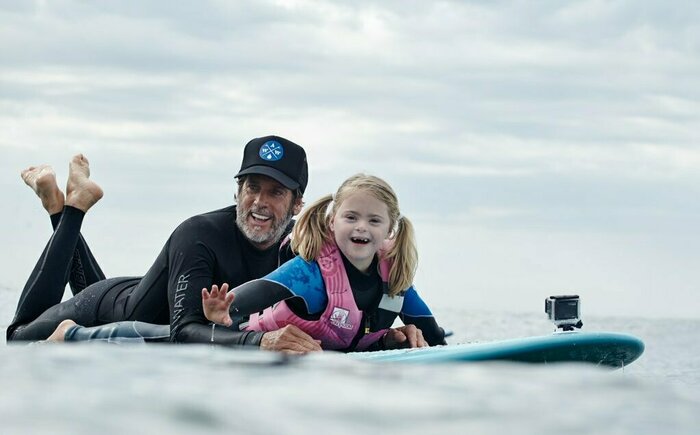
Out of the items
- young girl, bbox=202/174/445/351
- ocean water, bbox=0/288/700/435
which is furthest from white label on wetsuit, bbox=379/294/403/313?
ocean water, bbox=0/288/700/435

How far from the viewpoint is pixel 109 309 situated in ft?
19.4

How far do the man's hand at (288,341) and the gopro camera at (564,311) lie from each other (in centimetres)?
117

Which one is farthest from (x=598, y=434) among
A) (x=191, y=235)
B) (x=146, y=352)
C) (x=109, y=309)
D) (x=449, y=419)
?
(x=109, y=309)

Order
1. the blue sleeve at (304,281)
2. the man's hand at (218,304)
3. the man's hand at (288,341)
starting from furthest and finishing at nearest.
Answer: the blue sleeve at (304,281)
the man's hand at (288,341)
the man's hand at (218,304)

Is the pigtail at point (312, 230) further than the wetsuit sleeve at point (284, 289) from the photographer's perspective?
Yes

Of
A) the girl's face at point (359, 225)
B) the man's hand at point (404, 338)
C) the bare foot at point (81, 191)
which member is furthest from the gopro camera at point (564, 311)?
the bare foot at point (81, 191)

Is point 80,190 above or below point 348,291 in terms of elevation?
above

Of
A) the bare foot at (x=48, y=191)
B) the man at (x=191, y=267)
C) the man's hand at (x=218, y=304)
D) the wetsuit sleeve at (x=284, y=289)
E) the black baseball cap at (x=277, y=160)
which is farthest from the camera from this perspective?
the bare foot at (x=48, y=191)

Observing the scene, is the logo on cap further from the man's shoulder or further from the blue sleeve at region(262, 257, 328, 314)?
the blue sleeve at region(262, 257, 328, 314)

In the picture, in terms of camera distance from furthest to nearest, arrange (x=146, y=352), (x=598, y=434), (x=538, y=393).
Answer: (x=146, y=352), (x=538, y=393), (x=598, y=434)

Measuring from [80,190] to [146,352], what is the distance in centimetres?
446

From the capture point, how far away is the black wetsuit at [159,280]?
4.98 meters

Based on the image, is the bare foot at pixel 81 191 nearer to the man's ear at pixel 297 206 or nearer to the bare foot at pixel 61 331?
the bare foot at pixel 61 331

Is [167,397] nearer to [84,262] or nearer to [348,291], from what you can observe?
[348,291]
